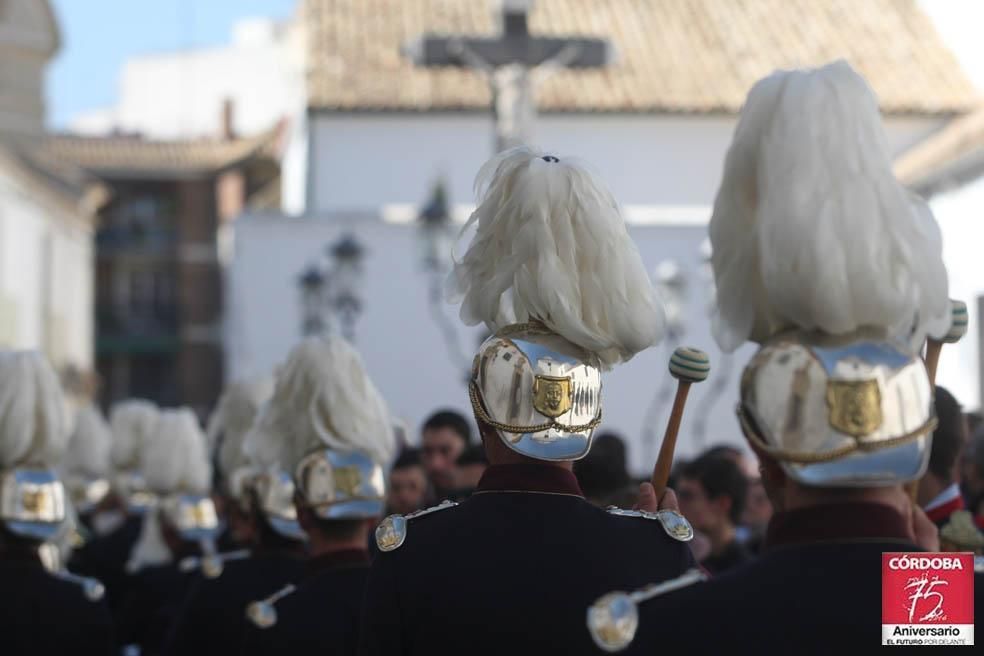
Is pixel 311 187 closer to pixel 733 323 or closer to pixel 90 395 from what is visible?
pixel 90 395

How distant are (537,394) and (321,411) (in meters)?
2.17

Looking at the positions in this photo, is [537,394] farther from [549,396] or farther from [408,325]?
[408,325]

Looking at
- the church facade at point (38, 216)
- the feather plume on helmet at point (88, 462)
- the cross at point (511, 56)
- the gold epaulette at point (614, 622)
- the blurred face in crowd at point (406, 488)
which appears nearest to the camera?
the gold epaulette at point (614, 622)

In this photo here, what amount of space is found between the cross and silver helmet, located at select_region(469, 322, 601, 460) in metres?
11.6

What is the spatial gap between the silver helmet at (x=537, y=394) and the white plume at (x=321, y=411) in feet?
6.46

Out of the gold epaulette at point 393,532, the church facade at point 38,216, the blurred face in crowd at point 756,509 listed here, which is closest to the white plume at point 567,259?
the gold epaulette at point 393,532

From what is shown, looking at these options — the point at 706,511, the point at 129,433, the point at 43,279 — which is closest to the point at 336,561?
the point at 706,511

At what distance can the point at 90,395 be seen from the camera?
3725 cm

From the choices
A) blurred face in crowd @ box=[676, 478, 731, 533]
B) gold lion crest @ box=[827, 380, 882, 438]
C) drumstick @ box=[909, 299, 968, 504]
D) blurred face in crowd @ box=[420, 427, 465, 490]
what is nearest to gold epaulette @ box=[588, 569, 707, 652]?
gold lion crest @ box=[827, 380, 882, 438]

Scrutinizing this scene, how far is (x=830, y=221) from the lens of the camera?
2.45 metres

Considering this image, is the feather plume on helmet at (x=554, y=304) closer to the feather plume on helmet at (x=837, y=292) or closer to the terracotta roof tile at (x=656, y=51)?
the feather plume on helmet at (x=837, y=292)

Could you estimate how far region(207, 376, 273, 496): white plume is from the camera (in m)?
8.20

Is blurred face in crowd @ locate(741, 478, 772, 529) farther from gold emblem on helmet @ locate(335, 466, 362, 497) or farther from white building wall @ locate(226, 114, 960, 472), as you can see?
white building wall @ locate(226, 114, 960, 472)

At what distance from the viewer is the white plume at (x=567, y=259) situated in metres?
3.57
